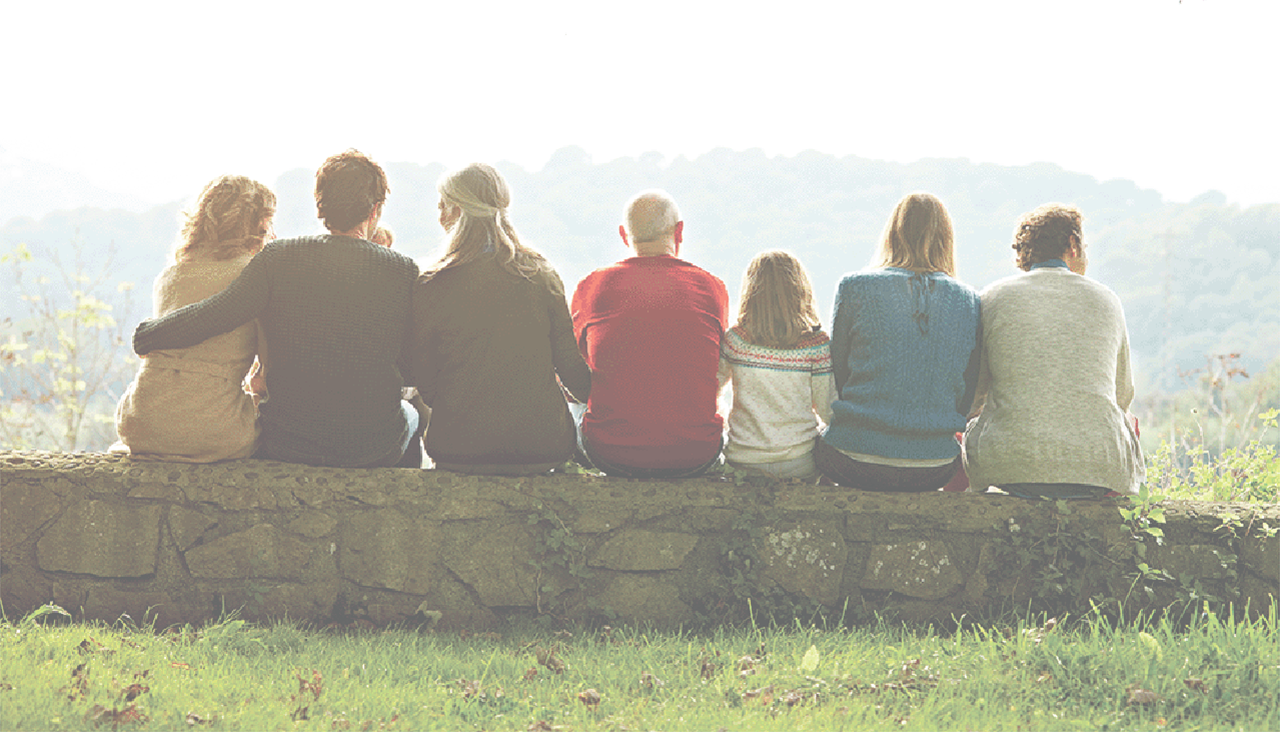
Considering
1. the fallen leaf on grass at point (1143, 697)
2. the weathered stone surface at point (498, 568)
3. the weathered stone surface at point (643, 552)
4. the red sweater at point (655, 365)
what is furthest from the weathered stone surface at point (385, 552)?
the fallen leaf on grass at point (1143, 697)

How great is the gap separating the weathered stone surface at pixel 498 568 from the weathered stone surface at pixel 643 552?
0.78ft

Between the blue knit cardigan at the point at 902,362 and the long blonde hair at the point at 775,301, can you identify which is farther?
the long blonde hair at the point at 775,301

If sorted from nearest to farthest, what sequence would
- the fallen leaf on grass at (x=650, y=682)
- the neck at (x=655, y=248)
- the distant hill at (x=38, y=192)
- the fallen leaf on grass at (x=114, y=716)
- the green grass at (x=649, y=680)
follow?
the fallen leaf on grass at (x=114, y=716) → the green grass at (x=649, y=680) → the fallen leaf on grass at (x=650, y=682) → the neck at (x=655, y=248) → the distant hill at (x=38, y=192)

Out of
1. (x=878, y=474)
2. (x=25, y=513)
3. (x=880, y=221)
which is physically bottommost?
(x=25, y=513)

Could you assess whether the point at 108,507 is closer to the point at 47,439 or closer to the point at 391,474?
the point at 391,474

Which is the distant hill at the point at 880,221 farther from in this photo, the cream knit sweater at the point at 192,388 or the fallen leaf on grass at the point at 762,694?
the fallen leaf on grass at the point at 762,694

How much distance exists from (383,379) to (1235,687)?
2.79m

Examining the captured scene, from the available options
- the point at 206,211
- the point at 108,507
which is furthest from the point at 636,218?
the point at 108,507

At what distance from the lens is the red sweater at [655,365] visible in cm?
350

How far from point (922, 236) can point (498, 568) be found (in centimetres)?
196

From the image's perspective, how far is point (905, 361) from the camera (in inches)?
135

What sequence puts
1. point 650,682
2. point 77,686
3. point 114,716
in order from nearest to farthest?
point 114,716 → point 77,686 → point 650,682

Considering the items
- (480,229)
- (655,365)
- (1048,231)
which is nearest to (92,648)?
(480,229)

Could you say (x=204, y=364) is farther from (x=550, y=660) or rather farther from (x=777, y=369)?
(x=777, y=369)
